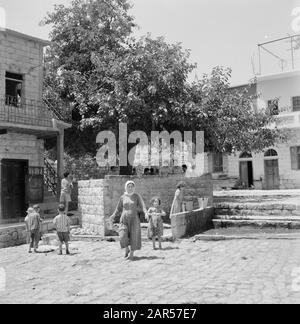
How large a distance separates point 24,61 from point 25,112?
7.33ft

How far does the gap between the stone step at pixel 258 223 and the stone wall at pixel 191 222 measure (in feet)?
1.18

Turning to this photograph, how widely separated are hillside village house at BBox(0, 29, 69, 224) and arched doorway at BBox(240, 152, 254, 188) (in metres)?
13.8

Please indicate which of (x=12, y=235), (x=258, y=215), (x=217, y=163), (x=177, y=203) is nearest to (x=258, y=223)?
(x=258, y=215)

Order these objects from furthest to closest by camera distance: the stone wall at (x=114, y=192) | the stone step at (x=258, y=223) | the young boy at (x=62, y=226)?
the stone wall at (x=114, y=192) → the stone step at (x=258, y=223) → the young boy at (x=62, y=226)

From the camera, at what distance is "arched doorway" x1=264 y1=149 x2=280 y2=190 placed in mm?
25188

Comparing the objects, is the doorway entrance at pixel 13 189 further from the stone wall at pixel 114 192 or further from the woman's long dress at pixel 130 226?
the woman's long dress at pixel 130 226

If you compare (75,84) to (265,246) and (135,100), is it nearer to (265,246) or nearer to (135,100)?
(135,100)

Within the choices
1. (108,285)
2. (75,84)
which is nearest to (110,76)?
(75,84)

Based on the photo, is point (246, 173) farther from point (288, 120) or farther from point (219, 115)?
point (219, 115)

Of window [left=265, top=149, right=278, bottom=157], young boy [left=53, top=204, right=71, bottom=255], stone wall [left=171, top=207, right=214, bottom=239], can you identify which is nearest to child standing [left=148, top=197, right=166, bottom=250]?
stone wall [left=171, top=207, right=214, bottom=239]

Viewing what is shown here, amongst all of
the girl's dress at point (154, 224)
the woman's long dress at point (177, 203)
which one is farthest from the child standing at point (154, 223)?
the woman's long dress at point (177, 203)

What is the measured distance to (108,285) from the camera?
6609mm

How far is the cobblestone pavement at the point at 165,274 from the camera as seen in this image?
5773 millimetres

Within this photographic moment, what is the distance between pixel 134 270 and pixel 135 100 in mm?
7565
